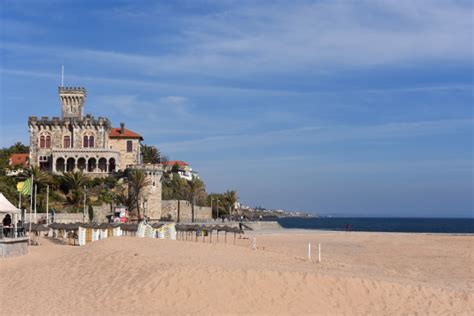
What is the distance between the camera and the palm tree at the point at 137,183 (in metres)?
59.9

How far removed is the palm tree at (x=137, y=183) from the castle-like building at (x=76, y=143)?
192 inches

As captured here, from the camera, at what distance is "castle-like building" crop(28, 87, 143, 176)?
65.0 metres

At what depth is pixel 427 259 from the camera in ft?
106

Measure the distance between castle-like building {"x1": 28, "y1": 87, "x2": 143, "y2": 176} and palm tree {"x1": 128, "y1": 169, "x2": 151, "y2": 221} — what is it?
4865 millimetres

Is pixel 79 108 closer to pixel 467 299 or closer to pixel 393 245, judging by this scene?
pixel 393 245

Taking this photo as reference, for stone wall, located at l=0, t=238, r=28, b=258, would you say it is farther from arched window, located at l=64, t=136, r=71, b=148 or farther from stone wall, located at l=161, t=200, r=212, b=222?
arched window, located at l=64, t=136, r=71, b=148

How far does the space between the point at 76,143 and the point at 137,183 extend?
11554mm

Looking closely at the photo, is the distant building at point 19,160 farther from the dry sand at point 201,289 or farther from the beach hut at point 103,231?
the dry sand at point 201,289

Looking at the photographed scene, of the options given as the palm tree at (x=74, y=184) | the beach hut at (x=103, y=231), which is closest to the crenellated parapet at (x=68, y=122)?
the palm tree at (x=74, y=184)

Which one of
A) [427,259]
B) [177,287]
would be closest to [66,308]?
[177,287]

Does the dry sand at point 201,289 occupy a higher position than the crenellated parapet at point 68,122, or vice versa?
the crenellated parapet at point 68,122

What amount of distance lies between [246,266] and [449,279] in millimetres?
8658

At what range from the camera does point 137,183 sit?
196 feet

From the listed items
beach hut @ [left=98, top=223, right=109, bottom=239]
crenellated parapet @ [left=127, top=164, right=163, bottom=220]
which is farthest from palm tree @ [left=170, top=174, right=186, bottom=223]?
beach hut @ [left=98, top=223, right=109, bottom=239]
